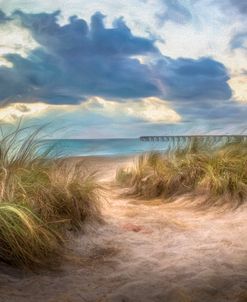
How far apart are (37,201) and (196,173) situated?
9.10 feet

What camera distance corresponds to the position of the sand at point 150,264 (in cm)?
268

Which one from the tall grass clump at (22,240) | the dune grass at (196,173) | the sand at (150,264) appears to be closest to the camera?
the sand at (150,264)

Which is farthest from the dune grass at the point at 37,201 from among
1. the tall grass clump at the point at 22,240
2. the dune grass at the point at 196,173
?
the dune grass at the point at 196,173

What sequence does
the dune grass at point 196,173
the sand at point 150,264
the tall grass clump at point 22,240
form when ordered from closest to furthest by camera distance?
the sand at point 150,264, the tall grass clump at point 22,240, the dune grass at point 196,173

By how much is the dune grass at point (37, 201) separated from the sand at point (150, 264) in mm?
157

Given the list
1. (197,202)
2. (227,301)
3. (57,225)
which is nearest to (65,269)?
(57,225)

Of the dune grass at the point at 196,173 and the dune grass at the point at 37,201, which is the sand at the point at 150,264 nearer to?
the dune grass at the point at 37,201

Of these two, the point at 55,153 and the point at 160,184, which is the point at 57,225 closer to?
the point at 55,153

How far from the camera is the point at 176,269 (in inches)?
125

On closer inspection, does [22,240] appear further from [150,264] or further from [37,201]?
[150,264]

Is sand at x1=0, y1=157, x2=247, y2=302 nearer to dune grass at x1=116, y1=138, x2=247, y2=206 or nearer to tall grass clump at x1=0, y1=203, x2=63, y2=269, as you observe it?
tall grass clump at x1=0, y1=203, x2=63, y2=269

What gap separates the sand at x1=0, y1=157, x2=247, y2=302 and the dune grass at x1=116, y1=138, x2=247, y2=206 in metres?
0.42

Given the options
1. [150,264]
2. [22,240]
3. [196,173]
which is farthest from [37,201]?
[196,173]

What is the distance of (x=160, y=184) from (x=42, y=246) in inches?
126
